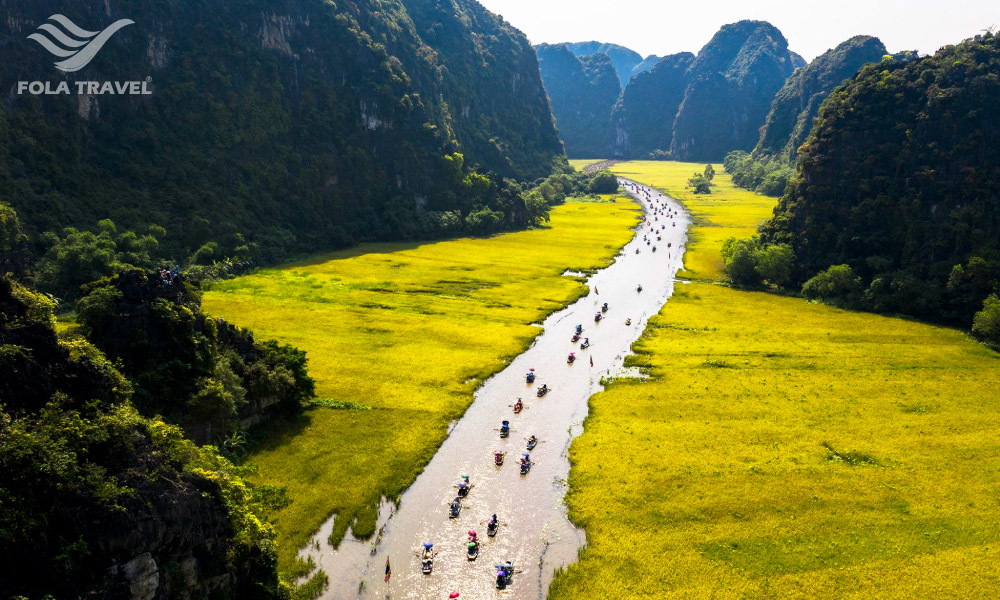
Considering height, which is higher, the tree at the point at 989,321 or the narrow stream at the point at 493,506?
the tree at the point at 989,321

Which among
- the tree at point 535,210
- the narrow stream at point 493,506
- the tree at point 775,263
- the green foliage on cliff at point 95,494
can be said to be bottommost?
the narrow stream at point 493,506

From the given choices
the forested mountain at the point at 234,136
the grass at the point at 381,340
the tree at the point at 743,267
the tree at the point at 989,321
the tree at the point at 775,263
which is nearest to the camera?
the grass at the point at 381,340

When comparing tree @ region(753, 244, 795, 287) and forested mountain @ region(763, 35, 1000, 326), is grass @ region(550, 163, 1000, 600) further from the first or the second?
tree @ region(753, 244, 795, 287)

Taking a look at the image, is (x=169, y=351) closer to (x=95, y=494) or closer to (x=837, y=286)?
(x=95, y=494)

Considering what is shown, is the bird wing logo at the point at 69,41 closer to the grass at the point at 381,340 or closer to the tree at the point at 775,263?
the grass at the point at 381,340

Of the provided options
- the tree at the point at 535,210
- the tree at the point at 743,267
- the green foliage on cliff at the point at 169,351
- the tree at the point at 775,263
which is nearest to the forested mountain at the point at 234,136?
the tree at the point at 535,210

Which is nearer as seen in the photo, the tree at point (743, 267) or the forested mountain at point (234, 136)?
the tree at point (743, 267)

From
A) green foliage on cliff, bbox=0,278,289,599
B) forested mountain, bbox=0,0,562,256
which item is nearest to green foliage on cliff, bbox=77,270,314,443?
green foliage on cliff, bbox=0,278,289,599

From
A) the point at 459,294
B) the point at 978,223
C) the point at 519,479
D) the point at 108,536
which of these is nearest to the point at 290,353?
the point at 519,479
